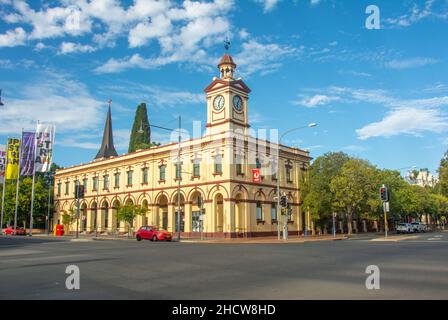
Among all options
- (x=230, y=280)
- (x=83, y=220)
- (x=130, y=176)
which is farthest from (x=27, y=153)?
(x=230, y=280)

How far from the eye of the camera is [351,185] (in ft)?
152

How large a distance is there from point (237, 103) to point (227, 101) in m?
1.75

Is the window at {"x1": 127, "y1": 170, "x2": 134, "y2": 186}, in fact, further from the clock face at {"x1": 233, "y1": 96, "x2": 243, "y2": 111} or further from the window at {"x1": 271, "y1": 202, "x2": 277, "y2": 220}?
the window at {"x1": 271, "y1": 202, "x2": 277, "y2": 220}

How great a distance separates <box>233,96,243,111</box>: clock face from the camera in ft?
146

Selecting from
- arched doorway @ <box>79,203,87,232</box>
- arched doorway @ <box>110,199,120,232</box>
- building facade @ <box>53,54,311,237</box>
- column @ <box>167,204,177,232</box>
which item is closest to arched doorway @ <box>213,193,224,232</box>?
building facade @ <box>53,54,311,237</box>

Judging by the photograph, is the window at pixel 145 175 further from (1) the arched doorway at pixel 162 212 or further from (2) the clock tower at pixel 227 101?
(2) the clock tower at pixel 227 101

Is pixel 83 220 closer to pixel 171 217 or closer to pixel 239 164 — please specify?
pixel 171 217

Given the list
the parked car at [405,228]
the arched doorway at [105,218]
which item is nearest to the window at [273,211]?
the parked car at [405,228]

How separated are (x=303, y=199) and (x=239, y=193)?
12534mm

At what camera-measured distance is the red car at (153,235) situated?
3556 centimetres

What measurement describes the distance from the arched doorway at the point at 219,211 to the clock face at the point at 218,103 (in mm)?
9955

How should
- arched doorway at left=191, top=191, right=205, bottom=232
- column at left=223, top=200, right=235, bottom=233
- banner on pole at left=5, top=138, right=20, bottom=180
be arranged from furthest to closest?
banner on pole at left=5, top=138, right=20, bottom=180 → arched doorway at left=191, top=191, right=205, bottom=232 → column at left=223, top=200, right=235, bottom=233

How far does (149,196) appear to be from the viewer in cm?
4966
